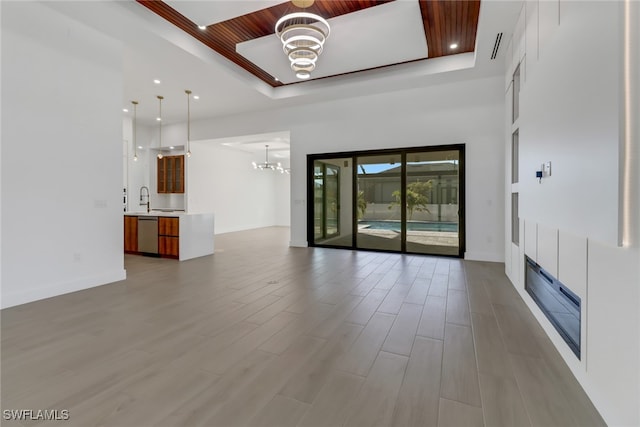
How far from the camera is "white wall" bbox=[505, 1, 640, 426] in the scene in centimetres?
145

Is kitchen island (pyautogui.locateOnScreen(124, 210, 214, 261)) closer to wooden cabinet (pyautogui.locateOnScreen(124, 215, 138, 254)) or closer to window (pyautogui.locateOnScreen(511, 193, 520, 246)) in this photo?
wooden cabinet (pyautogui.locateOnScreen(124, 215, 138, 254))

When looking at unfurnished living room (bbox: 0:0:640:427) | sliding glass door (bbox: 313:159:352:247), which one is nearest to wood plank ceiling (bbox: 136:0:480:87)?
unfurnished living room (bbox: 0:0:640:427)

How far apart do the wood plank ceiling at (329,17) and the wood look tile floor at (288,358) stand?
13.0 feet

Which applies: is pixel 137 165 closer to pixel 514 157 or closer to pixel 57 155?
pixel 57 155

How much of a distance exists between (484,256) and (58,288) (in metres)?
7.15

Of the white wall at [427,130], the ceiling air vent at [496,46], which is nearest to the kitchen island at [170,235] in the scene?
the white wall at [427,130]

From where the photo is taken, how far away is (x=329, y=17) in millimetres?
4398

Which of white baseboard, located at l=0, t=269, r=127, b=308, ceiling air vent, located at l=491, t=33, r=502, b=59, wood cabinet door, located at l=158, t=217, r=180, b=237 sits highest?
ceiling air vent, located at l=491, t=33, r=502, b=59

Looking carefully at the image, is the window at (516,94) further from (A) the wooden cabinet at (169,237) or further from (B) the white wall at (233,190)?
(B) the white wall at (233,190)

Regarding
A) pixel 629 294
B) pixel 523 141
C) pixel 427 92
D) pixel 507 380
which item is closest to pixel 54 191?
pixel 507 380

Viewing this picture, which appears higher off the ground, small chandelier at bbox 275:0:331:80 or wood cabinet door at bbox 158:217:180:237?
small chandelier at bbox 275:0:331:80

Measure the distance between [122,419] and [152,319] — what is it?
5.06 feet

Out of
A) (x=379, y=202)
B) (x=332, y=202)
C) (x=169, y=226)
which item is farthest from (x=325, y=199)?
(x=169, y=226)

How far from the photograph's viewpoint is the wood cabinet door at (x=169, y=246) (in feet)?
20.1
